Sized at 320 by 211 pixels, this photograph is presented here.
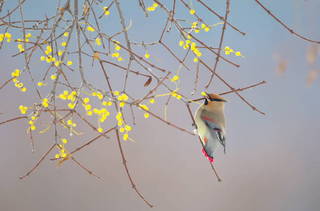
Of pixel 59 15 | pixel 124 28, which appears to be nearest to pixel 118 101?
pixel 124 28

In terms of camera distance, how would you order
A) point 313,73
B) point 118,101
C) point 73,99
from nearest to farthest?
1. point 118,101
2. point 73,99
3. point 313,73

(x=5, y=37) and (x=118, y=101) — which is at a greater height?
(x=5, y=37)

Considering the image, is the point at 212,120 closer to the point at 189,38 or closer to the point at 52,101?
the point at 189,38

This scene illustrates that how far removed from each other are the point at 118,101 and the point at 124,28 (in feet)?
0.45

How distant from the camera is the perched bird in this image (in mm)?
751

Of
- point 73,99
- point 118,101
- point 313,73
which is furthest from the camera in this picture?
point 313,73

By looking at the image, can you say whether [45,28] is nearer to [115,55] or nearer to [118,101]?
[115,55]

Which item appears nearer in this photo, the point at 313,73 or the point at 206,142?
the point at 206,142

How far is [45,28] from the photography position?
790mm

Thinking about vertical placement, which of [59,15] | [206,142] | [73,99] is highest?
[59,15]

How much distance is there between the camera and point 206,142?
0.77 m

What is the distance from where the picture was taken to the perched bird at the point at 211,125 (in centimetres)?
75

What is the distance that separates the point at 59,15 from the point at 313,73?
1.94 feet

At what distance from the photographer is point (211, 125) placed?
2.49 feet
